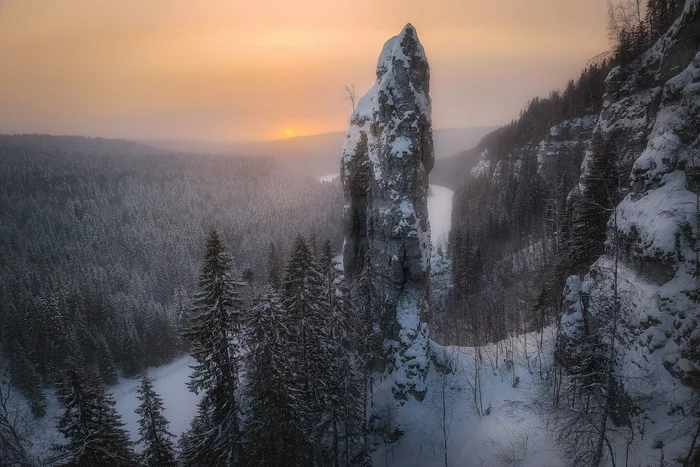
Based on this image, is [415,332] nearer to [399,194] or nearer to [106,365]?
[399,194]

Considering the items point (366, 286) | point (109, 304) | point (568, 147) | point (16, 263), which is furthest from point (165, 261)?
point (568, 147)

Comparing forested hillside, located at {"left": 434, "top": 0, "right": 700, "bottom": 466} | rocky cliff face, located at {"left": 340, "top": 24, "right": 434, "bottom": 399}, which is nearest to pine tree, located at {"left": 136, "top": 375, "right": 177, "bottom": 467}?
rocky cliff face, located at {"left": 340, "top": 24, "right": 434, "bottom": 399}

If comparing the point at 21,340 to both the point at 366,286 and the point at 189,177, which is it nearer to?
the point at 366,286

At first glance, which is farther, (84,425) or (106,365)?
(106,365)

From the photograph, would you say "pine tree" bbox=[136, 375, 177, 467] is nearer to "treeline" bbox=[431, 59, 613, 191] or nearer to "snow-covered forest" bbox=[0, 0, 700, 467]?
"snow-covered forest" bbox=[0, 0, 700, 467]

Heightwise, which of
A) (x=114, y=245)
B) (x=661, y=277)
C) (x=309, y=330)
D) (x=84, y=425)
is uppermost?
(x=661, y=277)

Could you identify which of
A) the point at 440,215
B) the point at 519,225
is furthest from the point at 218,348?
the point at 440,215

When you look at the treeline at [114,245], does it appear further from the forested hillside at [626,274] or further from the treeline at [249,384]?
the forested hillside at [626,274]

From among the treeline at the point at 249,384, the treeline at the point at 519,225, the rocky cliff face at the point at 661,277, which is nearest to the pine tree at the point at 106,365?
the treeline at the point at 249,384
